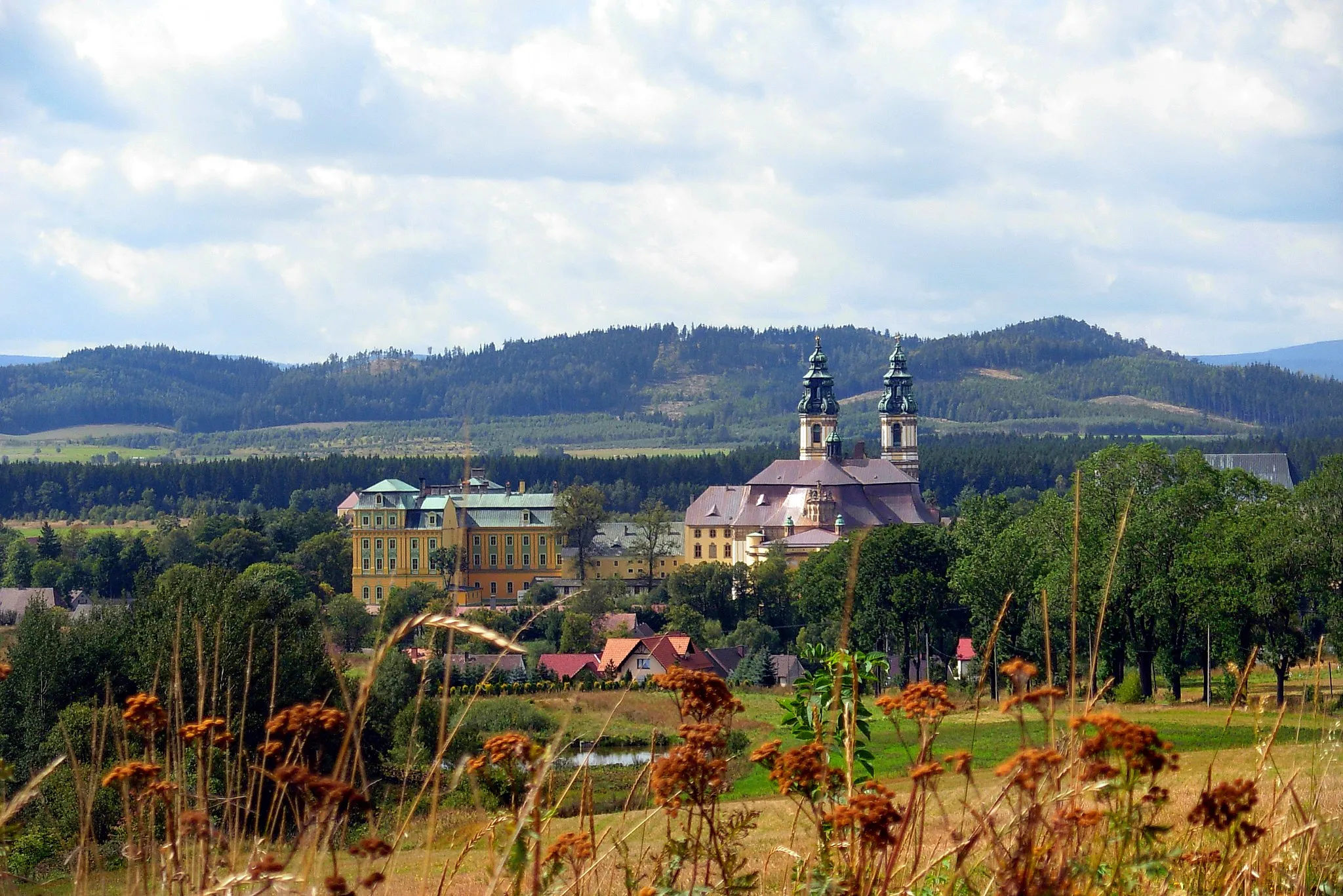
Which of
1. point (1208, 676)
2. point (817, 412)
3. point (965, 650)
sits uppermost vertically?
point (817, 412)

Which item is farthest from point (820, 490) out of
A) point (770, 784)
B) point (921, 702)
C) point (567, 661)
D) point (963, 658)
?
point (921, 702)

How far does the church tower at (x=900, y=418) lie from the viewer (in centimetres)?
11769

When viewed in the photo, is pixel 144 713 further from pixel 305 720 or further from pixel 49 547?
pixel 49 547

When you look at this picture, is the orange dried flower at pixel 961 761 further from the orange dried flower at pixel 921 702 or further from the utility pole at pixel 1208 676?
the utility pole at pixel 1208 676

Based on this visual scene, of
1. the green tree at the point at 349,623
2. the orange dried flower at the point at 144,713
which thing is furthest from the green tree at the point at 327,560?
the orange dried flower at the point at 144,713

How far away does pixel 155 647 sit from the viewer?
26.6 metres

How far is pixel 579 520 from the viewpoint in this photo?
10969cm

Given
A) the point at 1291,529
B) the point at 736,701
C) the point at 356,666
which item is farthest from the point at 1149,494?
the point at 736,701

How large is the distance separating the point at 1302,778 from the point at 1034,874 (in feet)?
17.2

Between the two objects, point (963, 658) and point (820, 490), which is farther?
point (820, 490)

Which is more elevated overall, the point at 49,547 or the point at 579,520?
the point at 579,520

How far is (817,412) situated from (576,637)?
53671 millimetres

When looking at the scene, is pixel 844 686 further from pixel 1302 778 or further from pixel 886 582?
pixel 886 582

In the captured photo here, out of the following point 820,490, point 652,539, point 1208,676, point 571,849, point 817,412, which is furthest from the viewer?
point 817,412
